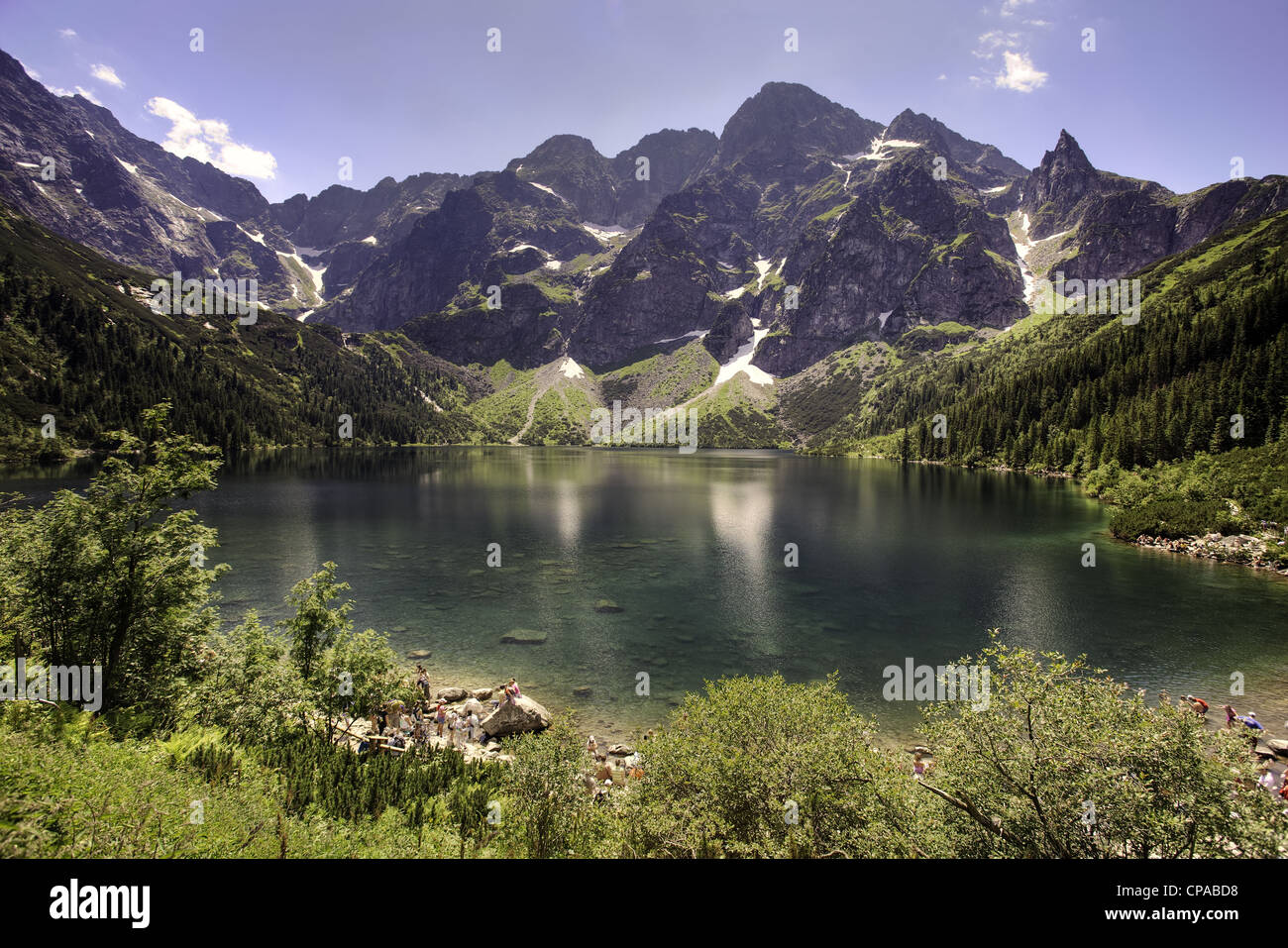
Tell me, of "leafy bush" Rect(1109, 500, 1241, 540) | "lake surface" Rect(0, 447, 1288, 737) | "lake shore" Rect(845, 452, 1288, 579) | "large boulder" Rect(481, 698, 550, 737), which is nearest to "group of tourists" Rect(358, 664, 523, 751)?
"large boulder" Rect(481, 698, 550, 737)

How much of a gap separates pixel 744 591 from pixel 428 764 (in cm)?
3673

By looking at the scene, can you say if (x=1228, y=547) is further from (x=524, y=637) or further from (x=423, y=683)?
(x=423, y=683)

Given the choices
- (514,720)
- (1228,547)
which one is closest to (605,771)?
(514,720)

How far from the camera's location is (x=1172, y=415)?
109 m

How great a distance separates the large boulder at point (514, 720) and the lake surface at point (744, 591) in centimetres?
302

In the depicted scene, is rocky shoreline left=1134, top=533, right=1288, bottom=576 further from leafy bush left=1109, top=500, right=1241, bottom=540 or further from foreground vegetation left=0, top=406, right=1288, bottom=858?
foreground vegetation left=0, top=406, right=1288, bottom=858

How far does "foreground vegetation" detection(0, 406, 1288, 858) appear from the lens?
501 inches

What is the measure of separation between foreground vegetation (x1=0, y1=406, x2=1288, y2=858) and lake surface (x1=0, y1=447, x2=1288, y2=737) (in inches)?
496

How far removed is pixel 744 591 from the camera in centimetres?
5469

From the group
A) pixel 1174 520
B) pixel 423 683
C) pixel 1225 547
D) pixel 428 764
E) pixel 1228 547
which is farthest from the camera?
pixel 1174 520

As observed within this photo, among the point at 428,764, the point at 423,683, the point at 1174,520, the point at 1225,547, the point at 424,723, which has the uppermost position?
the point at 1174,520

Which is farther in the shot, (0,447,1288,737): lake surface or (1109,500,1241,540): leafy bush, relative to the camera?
(1109,500,1241,540): leafy bush

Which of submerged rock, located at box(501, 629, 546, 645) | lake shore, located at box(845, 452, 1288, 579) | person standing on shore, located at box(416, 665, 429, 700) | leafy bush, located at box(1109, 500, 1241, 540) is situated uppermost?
leafy bush, located at box(1109, 500, 1241, 540)
